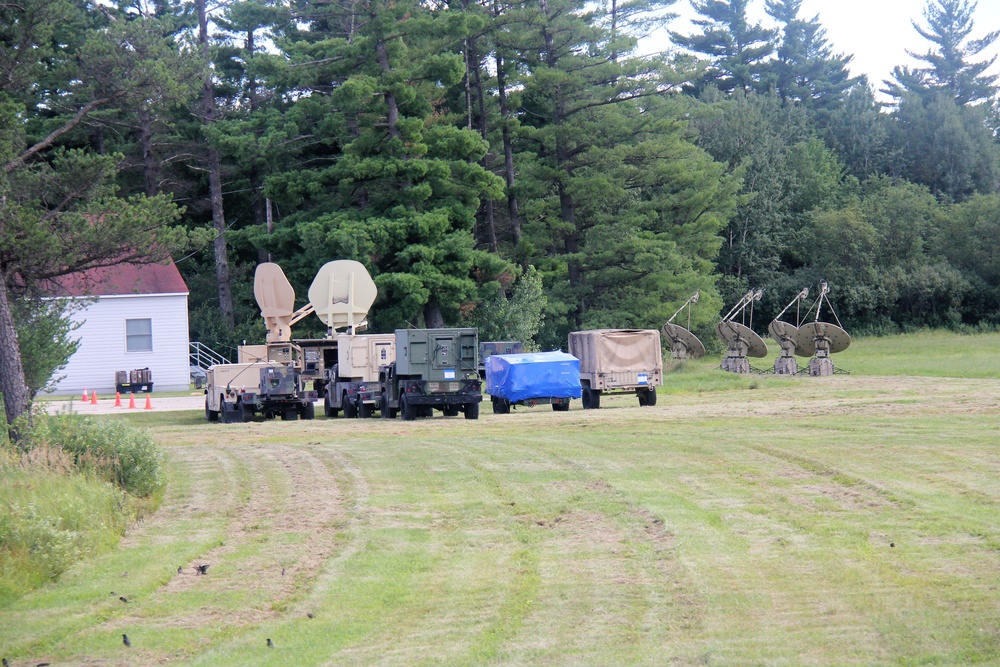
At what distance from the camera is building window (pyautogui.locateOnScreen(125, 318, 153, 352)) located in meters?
40.7

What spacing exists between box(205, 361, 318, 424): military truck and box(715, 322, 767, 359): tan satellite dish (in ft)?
65.9

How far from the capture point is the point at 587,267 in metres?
50.0

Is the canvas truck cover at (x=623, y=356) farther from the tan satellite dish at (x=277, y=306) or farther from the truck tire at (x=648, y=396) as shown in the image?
the tan satellite dish at (x=277, y=306)

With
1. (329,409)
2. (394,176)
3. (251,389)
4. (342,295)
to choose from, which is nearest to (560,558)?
(251,389)

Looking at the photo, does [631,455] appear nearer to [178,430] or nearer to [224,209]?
[178,430]

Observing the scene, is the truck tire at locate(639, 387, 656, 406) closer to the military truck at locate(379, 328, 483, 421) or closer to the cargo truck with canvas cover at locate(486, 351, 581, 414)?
the cargo truck with canvas cover at locate(486, 351, 581, 414)

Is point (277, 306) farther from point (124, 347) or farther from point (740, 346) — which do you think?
point (740, 346)

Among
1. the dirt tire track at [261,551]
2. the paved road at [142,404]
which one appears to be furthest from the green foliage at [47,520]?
the paved road at [142,404]

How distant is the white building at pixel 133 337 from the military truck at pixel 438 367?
55.9ft

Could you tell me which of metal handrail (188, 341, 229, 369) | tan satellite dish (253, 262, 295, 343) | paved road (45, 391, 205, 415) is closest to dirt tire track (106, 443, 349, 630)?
tan satellite dish (253, 262, 295, 343)

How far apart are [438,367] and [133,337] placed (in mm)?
18635

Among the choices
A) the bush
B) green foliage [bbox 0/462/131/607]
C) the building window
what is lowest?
green foliage [bbox 0/462/131/607]

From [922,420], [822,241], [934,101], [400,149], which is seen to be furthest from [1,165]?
[934,101]

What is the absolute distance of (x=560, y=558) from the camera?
10.5 metres
